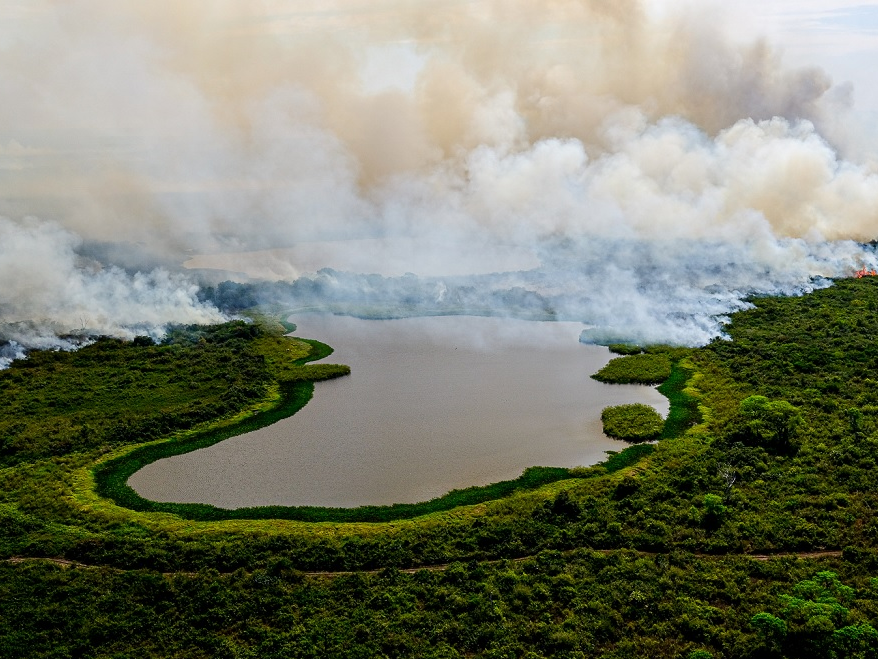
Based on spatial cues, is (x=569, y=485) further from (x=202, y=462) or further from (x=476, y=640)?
(x=202, y=462)

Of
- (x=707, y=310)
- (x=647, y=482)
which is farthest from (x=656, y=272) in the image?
(x=647, y=482)

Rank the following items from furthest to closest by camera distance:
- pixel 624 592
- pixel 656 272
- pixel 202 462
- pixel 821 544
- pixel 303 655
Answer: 1. pixel 656 272
2. pixel 202 462
3. pixel 821 544
4. pixel 624 592
5. pixel 303 655

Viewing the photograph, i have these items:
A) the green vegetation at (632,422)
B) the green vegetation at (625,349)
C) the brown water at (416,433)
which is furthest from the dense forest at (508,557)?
the green vegetation at (625,349)

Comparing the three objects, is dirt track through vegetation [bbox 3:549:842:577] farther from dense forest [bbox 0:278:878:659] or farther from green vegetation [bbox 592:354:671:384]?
green vegetation [bbox 592:354:671:384]

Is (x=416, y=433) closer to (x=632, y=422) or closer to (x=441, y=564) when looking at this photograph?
(x=632, y=422)

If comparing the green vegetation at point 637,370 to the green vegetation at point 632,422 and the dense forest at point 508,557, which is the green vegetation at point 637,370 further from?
the dense forest at point 508,557

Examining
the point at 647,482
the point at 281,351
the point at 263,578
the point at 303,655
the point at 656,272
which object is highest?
the point at 656,272

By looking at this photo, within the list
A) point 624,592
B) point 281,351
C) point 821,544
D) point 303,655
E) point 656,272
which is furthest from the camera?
point 656,272

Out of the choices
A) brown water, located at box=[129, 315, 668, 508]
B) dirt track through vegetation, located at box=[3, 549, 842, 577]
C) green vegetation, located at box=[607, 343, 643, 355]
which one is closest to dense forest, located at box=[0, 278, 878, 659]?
dirt track through vegetation, located at box=[3, 549, 842, 577]
